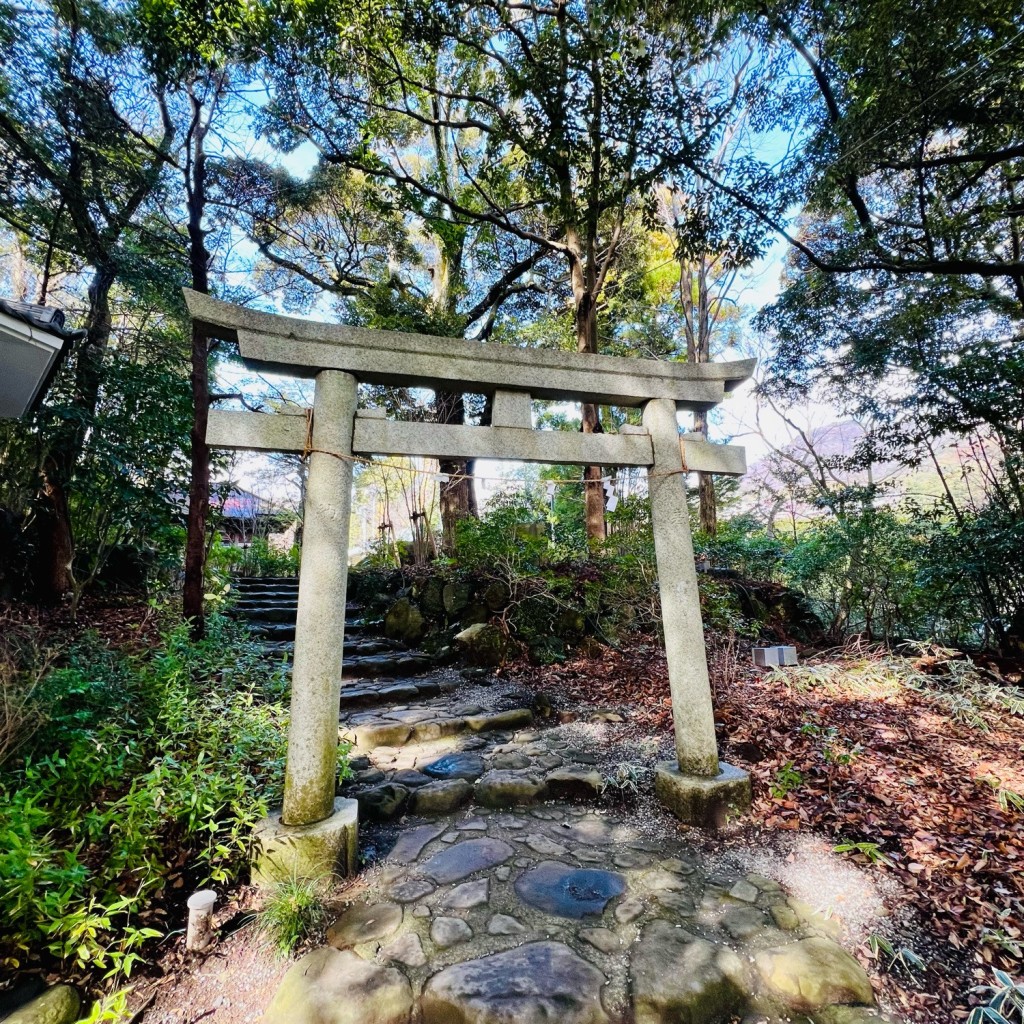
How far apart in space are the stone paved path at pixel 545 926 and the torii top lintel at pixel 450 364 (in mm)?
2750

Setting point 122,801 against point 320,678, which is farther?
point 320,678

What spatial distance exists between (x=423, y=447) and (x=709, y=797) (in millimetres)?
2803

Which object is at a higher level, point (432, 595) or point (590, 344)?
point (590, 344)

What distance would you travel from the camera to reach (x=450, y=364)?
2.93 m

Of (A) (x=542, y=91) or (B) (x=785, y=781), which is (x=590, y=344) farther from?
(B) (x=785, y=781)

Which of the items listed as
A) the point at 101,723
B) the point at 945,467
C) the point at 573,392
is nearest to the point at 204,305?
the point at 573,392

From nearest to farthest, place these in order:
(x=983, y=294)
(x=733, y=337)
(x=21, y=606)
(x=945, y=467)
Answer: (x=21, y=606), (x=983, y=294), (x=945, y=467), (x=733, y=337)

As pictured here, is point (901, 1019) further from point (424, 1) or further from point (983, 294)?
point (424, 1)

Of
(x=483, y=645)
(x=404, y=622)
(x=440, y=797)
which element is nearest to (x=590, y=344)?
(x=483, y=645)

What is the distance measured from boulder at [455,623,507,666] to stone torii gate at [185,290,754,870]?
10.7ft

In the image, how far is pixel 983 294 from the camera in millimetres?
6582

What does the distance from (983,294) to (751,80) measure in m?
4.38

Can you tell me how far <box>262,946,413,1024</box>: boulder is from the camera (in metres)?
1.78

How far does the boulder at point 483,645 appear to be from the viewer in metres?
6.23
